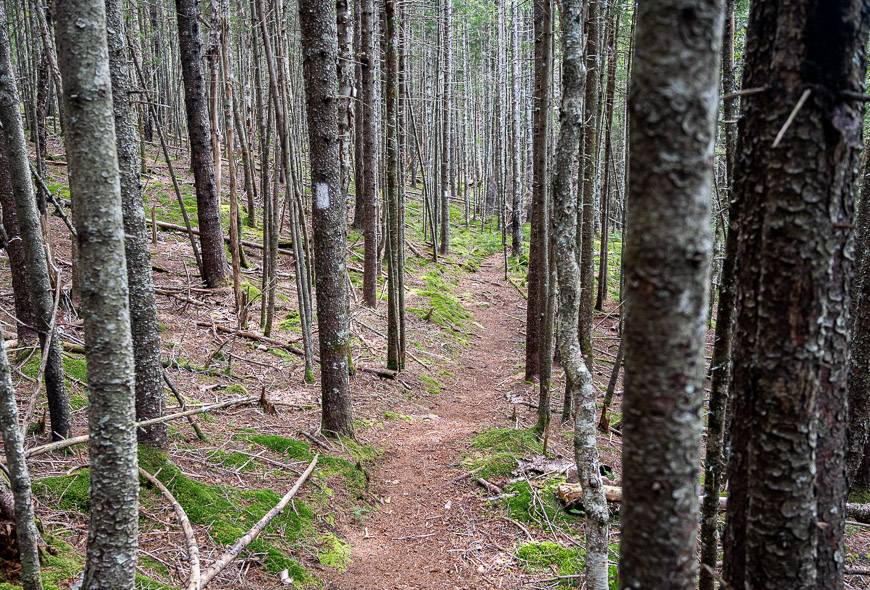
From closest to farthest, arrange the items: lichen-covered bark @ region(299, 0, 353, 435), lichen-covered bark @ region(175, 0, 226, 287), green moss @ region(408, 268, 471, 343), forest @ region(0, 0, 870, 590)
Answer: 1. forest @ region(0, 0, 870, 590)
2. lichen-covered bark @ region(299, 0, 353, 435)
3. lichen-covered bark @ region(175, 0, 226, 287)
4. green moss @ region(408, 268, 471, 343)

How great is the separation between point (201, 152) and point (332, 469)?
654 cm

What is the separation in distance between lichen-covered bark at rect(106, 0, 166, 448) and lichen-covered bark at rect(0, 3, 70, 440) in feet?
1.62

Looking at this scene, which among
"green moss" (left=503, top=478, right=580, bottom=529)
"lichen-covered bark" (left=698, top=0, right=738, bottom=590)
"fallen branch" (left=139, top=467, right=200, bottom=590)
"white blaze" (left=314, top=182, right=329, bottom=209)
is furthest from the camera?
"white blaze" (left=314, top=182, right=329, bottom=209)

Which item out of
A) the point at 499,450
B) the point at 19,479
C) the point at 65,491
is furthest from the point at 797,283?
the point at 499,450

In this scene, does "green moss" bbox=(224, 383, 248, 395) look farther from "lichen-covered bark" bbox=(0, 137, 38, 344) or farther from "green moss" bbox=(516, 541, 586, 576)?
"green moss" bbox=(516, 541, 586, 576)

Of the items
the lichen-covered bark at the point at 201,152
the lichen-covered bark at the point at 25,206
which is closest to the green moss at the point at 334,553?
the lichen-covered bark at the point at 25,206

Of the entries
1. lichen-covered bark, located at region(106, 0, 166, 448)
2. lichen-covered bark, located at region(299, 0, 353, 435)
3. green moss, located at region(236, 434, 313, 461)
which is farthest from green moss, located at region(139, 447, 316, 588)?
lichen-covered bark, located at region(299, 0, 353, 435)

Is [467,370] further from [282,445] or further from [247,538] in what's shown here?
[247,538]

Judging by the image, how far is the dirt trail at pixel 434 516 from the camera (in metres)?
4.61

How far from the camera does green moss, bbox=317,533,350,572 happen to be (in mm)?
4516

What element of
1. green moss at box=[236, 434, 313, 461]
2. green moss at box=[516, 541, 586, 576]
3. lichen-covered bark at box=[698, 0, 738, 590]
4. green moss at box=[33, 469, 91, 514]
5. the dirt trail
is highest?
lichen-covered bark at box=[698, 0, 738, 590]

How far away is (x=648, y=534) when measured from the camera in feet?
4.96

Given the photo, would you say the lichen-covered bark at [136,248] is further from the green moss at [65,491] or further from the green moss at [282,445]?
the green moss at [282,445]

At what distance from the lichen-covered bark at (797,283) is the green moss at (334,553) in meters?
3.22
